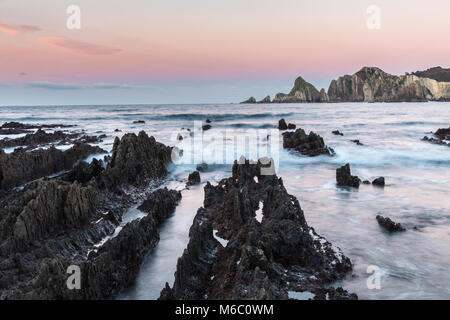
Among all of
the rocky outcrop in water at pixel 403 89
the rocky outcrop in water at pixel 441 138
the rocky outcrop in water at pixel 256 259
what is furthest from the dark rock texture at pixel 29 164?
the rocky outcrop in water at pixel 403 89

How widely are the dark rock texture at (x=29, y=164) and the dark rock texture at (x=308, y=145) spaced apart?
49.4 ft

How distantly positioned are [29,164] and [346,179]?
43.9 ft

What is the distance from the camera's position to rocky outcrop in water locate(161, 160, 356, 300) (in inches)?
198

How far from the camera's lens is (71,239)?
23.2ft

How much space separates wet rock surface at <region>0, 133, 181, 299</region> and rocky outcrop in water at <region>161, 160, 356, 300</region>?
1281 millimetres

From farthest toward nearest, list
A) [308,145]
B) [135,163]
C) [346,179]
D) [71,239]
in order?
[308,145]
[346,179]
[135,163]
[71,239]

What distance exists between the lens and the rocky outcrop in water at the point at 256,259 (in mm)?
5020

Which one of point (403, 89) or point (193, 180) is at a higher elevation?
point (403, 89)

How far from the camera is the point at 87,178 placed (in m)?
11.9

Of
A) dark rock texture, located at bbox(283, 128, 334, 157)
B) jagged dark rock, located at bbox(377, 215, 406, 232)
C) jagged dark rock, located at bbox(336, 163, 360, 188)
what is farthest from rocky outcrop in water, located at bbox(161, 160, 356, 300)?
dark rock texture, located at bbox(283, 128, 334, 157)

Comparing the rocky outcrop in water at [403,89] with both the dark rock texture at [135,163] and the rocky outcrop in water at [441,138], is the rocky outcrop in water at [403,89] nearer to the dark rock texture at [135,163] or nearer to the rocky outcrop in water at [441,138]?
the rocky outcrop in water at [441,138]

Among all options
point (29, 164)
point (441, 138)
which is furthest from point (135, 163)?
point (441, 138)

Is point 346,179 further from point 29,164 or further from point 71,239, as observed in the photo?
point 29,164
